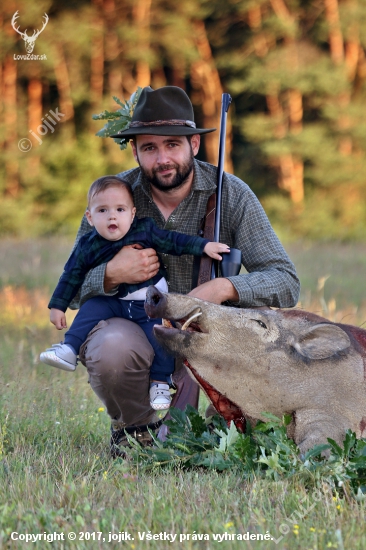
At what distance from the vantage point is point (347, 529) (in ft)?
11.0

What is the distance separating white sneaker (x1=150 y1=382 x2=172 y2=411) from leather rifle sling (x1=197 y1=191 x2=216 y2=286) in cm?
63

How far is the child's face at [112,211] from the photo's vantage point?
512cm

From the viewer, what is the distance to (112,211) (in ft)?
16.8

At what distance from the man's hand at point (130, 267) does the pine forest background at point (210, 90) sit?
1616 centimetres

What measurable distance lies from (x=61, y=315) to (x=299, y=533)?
2345 millimetres

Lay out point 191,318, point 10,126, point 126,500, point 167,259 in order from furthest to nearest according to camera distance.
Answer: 1. point 10,126
2. point 167,259
3. point 191,318
4. point 126,500

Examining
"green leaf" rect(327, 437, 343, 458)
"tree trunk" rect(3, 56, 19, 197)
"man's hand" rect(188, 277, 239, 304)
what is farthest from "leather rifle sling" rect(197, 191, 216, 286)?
"tree trunk" rect(3, 56, 19, 197)

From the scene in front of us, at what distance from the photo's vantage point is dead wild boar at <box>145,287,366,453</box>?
406 cm

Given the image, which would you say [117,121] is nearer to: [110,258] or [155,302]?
[110,258]

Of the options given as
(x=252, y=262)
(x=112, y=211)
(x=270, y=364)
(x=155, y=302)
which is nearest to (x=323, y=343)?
(x=270, y=364)

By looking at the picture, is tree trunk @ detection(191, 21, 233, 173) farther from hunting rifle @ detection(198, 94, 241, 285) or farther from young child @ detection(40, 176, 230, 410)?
Result: young child @ detection(40, 176, 230, 410)

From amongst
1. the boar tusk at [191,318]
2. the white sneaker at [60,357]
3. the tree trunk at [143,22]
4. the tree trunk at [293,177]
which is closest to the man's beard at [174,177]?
the white sneaker at [60,357]

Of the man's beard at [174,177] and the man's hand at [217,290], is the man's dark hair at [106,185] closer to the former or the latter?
the man's beard at [174,177]

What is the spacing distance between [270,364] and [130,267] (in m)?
1.24
